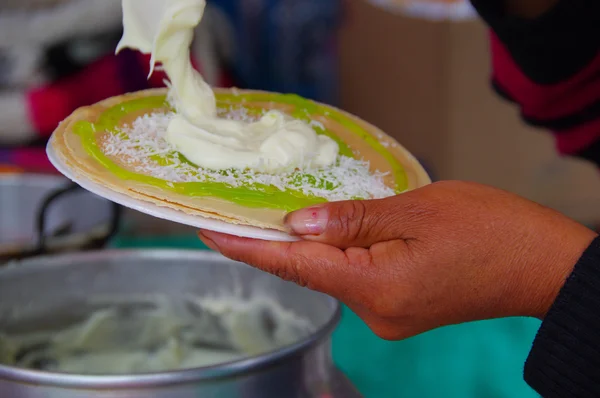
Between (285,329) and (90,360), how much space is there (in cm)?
28

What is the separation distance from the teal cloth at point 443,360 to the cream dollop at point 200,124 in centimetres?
38

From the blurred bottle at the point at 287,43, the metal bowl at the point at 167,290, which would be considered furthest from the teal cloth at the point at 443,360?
the blurred bottle at the point at 287,43

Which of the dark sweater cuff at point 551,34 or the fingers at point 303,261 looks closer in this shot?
the fingers at point 303,261

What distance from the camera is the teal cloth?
0.96 metres

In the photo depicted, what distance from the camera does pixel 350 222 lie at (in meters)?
0.66

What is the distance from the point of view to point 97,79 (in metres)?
2.06

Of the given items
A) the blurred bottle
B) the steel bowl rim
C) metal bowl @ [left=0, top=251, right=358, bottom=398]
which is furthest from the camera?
the blurred bottle

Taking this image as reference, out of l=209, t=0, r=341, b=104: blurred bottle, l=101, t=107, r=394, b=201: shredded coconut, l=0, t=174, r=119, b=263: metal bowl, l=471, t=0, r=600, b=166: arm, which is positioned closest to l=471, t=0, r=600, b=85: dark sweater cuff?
l=471, t=0, r=600, b=166: arm

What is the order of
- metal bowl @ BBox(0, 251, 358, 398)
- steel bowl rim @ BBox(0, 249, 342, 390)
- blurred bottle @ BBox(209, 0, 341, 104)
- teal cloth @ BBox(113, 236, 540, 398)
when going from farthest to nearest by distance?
blurred bottle @ BBox(209, 0, 341, 104)
teal cloth @ BBox(113, 236, 540, 398)
metal bowl @ BBox(0, 251, 358, 398)
steel bowl rim @ BBox(0, 249, 342, 390)

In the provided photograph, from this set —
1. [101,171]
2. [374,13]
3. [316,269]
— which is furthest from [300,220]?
[374,13]

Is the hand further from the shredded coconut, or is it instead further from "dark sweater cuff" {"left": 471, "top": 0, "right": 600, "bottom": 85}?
"dark sweater cuff" {"left": 471, "top": 0, "right": 600, "bottom": 85}

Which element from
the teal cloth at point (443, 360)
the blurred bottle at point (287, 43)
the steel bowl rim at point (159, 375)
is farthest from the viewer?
the blurred bottle at point (287, 43)

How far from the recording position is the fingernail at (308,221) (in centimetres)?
65

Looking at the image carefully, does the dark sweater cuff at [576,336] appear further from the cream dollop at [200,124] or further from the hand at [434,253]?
the cream dollop at [200,124]
